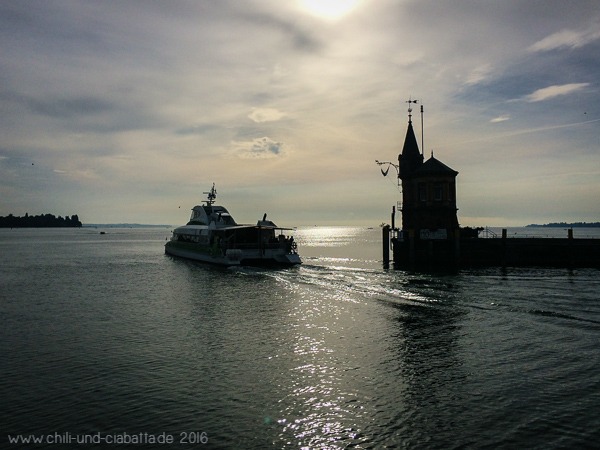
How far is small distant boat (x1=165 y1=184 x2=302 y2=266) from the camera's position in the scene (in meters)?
49.2

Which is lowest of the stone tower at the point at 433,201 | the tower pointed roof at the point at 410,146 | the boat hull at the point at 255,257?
the boat hull at the point at 255,257

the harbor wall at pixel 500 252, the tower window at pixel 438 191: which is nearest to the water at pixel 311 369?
the harbor wall at pixel 500 252

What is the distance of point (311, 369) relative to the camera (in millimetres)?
14922

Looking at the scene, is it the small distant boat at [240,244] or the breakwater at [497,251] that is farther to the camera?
the small distant boat at [240,244]

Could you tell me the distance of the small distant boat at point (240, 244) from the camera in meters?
49.2

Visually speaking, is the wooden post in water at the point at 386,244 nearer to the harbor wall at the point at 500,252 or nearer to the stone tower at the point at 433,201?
the harbor wall at the point at 500,252

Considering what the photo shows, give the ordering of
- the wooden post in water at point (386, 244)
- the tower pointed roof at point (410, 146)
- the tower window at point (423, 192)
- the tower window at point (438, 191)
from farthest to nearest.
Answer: the tower pointed roof at point (410, 146), the wooden post in water at point (386, 244), the tower window at point (423, 192), the tower window at point (438, 191)

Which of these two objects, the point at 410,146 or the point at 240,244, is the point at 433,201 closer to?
the point at 410,146

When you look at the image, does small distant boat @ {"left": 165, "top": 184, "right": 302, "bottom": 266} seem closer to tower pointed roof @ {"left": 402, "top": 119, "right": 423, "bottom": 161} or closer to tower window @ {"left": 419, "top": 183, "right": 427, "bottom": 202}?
tower window @ {"left": 419, "top": 183, "right": 427, "bottom": 202}

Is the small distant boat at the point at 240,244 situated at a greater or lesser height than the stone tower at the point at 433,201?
lesser

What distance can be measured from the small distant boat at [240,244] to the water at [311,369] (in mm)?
19217

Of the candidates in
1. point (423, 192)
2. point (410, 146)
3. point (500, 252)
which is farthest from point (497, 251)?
point (410, 146)

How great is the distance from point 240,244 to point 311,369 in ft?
119

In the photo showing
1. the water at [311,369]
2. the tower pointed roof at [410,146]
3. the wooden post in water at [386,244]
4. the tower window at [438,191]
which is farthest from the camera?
the tower pointed roof at [410,146]
